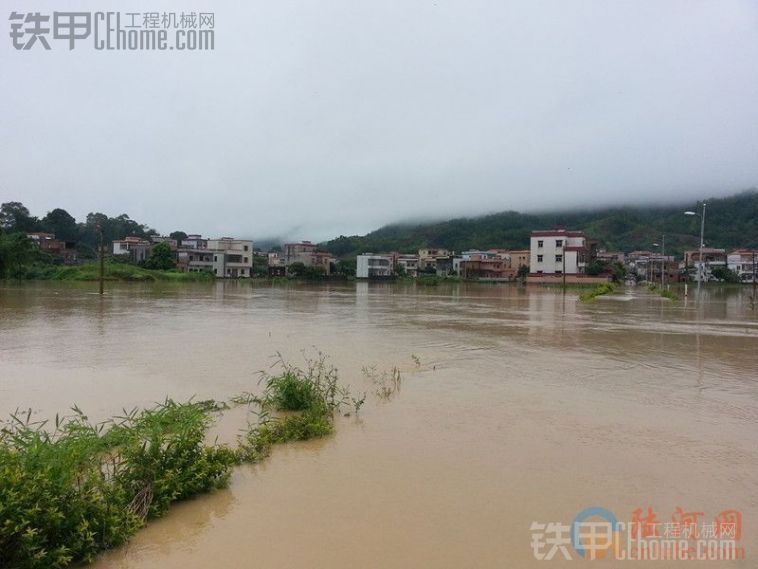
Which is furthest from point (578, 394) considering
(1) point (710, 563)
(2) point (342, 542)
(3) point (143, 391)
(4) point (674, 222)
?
(4) point (674, 222)

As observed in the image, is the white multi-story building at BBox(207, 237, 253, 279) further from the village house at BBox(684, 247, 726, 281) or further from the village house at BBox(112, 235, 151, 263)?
the village house at BBox(684, 247, 726, 281)

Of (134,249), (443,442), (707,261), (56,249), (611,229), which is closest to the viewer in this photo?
(443,442)

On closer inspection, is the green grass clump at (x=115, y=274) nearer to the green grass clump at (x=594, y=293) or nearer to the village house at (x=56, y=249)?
the village house at (x=56, y=249)

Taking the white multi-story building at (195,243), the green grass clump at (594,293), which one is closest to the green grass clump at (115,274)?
the white multi-story building at (195,243)

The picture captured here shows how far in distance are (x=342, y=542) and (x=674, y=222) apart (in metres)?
143

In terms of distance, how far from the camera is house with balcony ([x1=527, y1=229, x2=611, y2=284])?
222 feet

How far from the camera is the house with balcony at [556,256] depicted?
67562mm

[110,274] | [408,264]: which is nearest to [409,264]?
[408,264]

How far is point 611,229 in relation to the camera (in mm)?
129250

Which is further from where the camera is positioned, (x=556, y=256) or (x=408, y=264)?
(x=408, y=264)

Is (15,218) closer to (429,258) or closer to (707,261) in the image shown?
(429,258)

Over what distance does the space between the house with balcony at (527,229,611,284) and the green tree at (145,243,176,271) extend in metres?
46.2

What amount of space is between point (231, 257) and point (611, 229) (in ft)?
306

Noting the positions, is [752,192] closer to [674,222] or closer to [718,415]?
[674,222]
